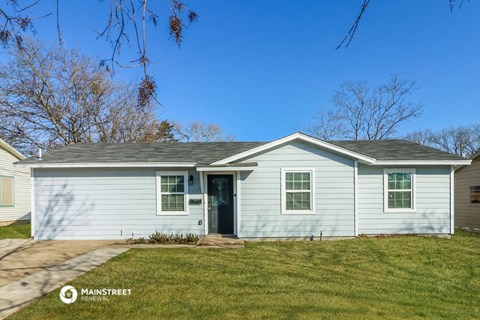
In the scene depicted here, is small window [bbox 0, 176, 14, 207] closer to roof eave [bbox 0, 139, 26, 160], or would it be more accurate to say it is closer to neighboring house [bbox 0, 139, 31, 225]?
neighboring house [bbox 0, 139, 31, 225]

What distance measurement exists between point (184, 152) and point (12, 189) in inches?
428

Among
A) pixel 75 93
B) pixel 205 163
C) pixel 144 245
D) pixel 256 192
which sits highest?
pixel 75 93

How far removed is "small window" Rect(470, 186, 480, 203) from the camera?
45.2 ft

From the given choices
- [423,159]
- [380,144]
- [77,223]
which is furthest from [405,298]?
[77,223]

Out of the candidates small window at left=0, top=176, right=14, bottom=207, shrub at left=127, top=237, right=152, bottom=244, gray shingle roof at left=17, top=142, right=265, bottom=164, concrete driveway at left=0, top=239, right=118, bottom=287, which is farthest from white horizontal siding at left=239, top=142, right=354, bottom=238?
small window at left=0, top=176, right=14, bottom=207

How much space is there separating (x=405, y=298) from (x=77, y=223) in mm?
10008

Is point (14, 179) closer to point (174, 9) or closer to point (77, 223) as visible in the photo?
point (77, 223)

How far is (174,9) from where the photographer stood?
2652mm

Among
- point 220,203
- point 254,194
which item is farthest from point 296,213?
point 220,203

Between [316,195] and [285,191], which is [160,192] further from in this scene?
[316,195]

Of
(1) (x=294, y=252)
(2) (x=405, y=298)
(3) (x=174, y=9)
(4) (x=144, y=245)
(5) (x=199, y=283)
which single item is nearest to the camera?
(3) (x=174, y=9)

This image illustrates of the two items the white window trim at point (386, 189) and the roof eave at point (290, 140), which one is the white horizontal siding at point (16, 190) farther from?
the white window trim at point (386, 189)

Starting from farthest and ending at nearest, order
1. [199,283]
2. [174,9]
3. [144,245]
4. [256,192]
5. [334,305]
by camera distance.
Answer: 1. [256,192]
2. [144,245]
3. [199,283]
4. [334,305]
5. [174,9]

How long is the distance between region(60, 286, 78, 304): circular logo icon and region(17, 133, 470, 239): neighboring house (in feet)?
17.7
